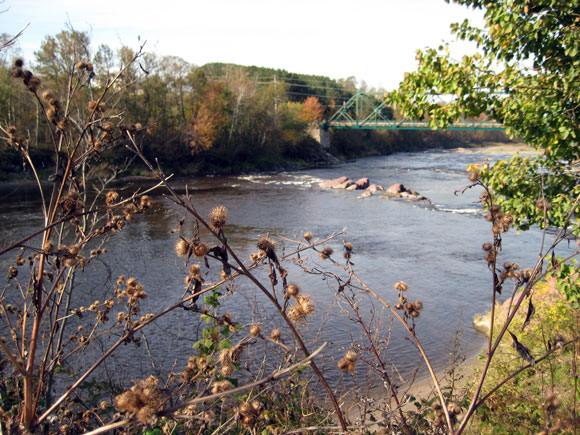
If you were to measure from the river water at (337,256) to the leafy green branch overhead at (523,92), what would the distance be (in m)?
1.59

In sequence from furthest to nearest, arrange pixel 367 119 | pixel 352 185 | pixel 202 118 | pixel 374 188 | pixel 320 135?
1. pixel 367 119
2. pixel 320 135
3. pixel 202 118
4. pixel 352 185
5. pixel 374 188

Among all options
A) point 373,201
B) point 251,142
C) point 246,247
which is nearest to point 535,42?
point 246,247

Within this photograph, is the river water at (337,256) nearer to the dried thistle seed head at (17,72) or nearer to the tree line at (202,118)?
the dried thistle seed head at (17,72)

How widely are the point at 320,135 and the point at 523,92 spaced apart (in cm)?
4506

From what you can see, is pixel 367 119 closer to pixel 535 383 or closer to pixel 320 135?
pixel 320 135

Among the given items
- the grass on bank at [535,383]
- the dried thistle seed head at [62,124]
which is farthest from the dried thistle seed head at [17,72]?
the grass on bank at [535,383]

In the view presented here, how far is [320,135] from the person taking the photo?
49.2m

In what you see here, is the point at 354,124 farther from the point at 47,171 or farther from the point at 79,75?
the point at 79,75

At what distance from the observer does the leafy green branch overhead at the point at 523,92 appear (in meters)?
4.26

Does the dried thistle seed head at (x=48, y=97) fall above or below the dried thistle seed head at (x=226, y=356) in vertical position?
above

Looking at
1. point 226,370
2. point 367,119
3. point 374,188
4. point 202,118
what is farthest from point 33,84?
point 367,119

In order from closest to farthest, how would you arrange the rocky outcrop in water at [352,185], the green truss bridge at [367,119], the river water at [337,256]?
the river water at [337,256]
the rocky outcrop in water at [352,185]
the green truss bridge at [367,119]

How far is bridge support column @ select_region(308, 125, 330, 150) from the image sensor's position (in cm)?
4850

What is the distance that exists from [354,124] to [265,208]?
121ft
